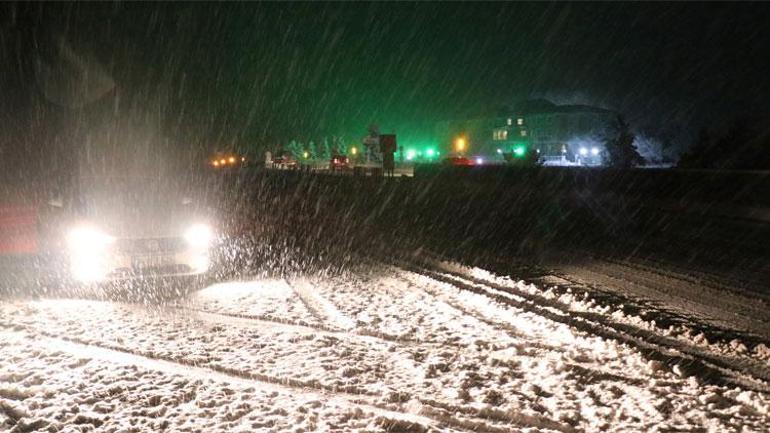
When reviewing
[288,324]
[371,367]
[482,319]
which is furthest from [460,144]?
[371,367]

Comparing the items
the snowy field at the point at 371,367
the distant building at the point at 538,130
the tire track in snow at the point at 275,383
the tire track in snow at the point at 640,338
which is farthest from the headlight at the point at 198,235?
the distant building at the point at 538,130

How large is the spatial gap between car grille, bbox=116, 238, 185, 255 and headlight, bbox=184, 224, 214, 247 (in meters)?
0.20

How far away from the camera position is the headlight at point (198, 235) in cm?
975

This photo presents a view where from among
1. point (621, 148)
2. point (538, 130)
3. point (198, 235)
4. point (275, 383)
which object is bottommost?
point (275, 383)

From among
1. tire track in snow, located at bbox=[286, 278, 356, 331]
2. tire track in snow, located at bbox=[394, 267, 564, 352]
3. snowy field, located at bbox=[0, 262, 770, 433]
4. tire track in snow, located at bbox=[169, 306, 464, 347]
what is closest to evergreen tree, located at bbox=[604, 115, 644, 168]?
tire track in snow, located at bbox=[394, 267, 564, 352]

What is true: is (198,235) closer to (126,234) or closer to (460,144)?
(126,234)

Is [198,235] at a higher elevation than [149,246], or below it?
higher

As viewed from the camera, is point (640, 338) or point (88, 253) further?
point (88, 253)

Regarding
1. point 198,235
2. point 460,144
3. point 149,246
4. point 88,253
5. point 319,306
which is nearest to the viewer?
point 319,306

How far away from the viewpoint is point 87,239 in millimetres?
9227

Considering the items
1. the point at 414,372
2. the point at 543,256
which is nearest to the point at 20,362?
the point at 414,372

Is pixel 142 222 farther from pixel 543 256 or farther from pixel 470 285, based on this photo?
pixel 543 256

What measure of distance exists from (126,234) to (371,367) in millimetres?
5063

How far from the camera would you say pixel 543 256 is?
12492mm
